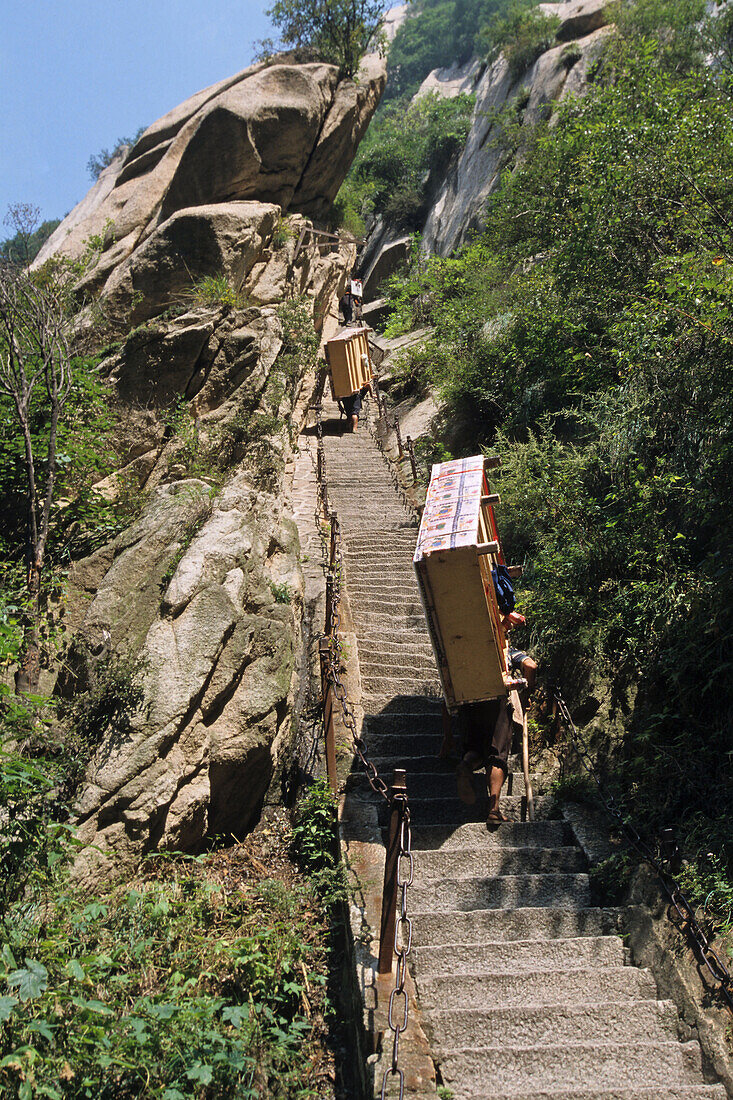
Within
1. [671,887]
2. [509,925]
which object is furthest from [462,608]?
[671,887]

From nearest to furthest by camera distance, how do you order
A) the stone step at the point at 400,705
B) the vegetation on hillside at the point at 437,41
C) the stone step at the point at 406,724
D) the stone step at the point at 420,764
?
the stone step at the point at 420,764 → the stone step at the point at 406,724 → the stone step at the point at 400,705 → the vegetation on hillside at the point at 437,41

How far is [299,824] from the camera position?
6410 millimetres

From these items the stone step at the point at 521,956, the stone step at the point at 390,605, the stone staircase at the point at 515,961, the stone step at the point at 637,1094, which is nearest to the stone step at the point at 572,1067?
the stone staircase at the point at 515,961

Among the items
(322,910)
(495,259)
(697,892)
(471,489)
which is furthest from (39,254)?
(697,892)

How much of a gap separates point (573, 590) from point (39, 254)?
2378 cm

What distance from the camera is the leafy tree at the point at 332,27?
19.4 metres

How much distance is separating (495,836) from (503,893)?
579 millimetres

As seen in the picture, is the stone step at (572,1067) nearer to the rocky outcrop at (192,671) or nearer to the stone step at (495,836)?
the stone step at (495,836)

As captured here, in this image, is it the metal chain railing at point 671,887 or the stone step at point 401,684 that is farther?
the stone step at point 401,684

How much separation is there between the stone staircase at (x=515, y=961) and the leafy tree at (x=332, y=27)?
64.1 ft

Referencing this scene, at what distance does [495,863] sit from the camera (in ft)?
17.8

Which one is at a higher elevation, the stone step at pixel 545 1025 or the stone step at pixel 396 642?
the stone step at pixel 396 642

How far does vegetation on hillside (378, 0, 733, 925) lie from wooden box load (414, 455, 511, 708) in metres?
1.35

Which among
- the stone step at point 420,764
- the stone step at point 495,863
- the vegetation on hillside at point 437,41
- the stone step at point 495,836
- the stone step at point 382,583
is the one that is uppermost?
the vegetation on hillside at point 437,41
